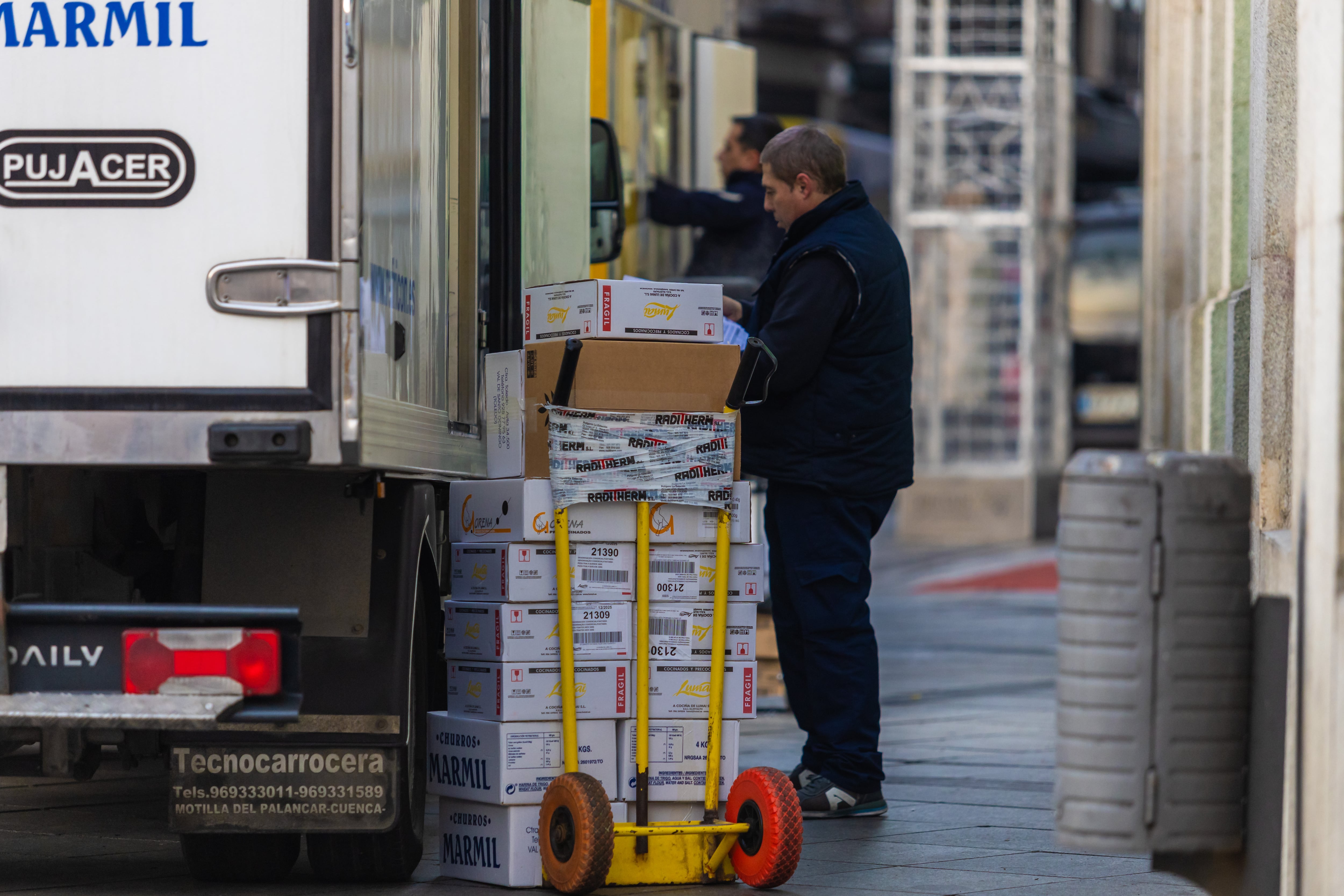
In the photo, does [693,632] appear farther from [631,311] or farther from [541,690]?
[631,311]

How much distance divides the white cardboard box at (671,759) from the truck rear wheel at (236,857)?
91cm

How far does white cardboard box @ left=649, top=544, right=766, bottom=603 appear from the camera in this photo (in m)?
4.91

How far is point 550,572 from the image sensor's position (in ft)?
15.9

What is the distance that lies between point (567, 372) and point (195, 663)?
1.16m

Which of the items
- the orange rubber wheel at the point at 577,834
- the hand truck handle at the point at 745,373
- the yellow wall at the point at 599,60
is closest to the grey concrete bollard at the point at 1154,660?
the orange rubber wheel at the point at 577,834

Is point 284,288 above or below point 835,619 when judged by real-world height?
above

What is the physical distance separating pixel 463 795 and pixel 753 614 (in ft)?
2.83

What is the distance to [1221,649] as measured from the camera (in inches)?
145

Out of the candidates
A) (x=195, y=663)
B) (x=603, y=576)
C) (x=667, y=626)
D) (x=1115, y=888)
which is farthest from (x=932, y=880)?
(x=195, y=663)

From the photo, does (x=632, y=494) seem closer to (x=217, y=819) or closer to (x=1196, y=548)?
(x=217, y=819)

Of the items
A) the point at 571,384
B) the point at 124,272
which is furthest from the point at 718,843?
the point at 124,272

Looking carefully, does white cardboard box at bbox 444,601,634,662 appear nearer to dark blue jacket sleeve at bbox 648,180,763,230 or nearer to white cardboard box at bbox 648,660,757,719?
white cardboard box at bbox 648,660,757,719

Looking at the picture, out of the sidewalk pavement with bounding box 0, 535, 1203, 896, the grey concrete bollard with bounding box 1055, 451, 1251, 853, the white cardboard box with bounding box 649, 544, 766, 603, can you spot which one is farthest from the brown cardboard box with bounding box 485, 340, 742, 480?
the grey concrete bollard with bounding box 1055, 451, 1251, 853

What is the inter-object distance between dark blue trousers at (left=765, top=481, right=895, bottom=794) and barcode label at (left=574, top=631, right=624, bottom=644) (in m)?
1.19
